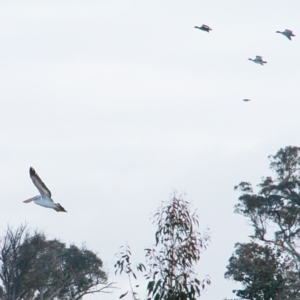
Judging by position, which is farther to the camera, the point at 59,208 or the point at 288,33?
the point at 288,33

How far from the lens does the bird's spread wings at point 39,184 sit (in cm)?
3053

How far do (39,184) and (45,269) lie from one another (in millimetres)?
35113

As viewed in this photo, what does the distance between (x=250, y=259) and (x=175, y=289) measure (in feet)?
106

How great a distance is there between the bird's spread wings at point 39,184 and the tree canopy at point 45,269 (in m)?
29.0

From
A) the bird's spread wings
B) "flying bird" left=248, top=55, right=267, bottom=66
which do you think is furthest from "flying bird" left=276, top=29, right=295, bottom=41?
the bird's spread wings

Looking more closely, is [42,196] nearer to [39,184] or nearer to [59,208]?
[39,184]

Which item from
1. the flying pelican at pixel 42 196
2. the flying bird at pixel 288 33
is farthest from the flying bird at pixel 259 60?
the flying pelican at pixel 42 196

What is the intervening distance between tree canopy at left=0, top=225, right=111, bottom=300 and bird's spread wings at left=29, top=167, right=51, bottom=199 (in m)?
29.0

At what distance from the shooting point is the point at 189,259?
24.1m

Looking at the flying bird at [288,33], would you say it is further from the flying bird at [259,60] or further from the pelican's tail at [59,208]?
the pelican's tail at [59,208]

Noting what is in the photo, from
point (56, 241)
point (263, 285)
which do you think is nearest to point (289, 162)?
point (56, 241)

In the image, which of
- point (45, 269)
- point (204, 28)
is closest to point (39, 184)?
point (204, 28)

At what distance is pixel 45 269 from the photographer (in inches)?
2579

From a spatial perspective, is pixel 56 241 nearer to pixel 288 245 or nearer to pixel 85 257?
pixel 85 257
